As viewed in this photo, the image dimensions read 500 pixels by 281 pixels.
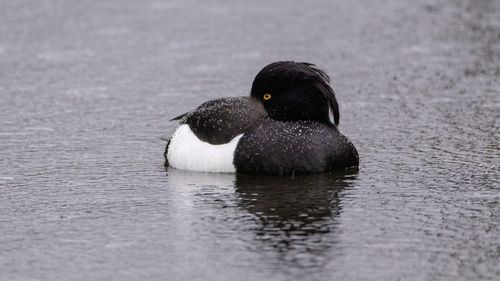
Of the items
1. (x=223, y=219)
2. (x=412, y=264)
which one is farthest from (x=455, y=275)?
(x=223, y=219)

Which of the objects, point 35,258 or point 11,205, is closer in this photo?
point 35,258

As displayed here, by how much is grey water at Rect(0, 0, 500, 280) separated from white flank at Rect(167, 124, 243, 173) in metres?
0.13

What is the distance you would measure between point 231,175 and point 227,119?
0.48m

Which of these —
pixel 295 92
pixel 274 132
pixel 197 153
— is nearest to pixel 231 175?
pixel 197 153

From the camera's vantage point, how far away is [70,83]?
12688mm

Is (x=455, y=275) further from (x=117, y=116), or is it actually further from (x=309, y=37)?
(x=309, y=37)

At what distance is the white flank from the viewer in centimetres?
913

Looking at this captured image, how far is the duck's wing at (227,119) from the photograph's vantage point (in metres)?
9.16

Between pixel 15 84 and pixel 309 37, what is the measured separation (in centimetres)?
411

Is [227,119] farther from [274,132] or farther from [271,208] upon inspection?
[271,208]

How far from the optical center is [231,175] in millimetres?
9109

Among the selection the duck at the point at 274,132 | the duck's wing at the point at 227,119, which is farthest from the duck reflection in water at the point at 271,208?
the duck's wing at the point at 227,119

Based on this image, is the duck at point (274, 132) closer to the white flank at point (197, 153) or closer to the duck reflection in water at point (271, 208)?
the white flank at point (197, 153)

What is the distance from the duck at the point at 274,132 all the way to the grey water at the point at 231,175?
0.47 feet
